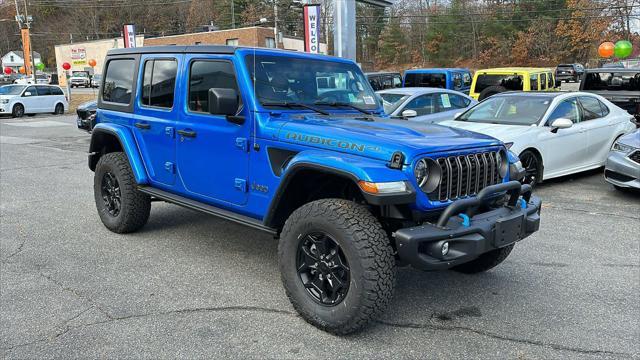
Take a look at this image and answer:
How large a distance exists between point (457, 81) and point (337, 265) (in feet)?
55.3

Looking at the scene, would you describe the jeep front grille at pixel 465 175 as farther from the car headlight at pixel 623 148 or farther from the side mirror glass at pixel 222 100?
the car headlight at pixel 623 148

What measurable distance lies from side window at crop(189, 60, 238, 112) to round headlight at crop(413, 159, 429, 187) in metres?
1.66

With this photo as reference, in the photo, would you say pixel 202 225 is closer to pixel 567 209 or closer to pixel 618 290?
pixel 618 290

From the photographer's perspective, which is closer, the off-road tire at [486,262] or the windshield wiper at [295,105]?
the windshield wiper at [295,105]

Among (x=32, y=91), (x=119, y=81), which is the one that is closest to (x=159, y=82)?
(x=119, y=81)

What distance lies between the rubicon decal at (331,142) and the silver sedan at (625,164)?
533cm

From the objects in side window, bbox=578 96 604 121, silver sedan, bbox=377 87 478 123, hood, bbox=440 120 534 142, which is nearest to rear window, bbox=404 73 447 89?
silver sedan, bbox=377 87 478 123

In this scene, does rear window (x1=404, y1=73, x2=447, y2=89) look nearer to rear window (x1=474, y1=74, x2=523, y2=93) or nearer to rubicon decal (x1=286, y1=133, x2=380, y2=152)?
rear window (x1=474, y1=74, x2=523, y2=93)

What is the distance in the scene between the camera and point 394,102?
1102 centimetres

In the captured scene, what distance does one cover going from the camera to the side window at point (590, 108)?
873 cm

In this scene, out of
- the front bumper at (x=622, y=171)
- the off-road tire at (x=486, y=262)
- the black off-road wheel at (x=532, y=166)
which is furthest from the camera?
the black off-road wheel at (x=532, y=166)

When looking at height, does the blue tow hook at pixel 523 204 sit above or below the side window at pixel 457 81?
below

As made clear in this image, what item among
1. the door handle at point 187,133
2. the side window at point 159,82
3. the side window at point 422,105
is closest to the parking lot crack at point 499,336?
the door handle at point 187,133

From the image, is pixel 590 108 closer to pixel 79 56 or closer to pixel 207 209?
pixel 207 209
